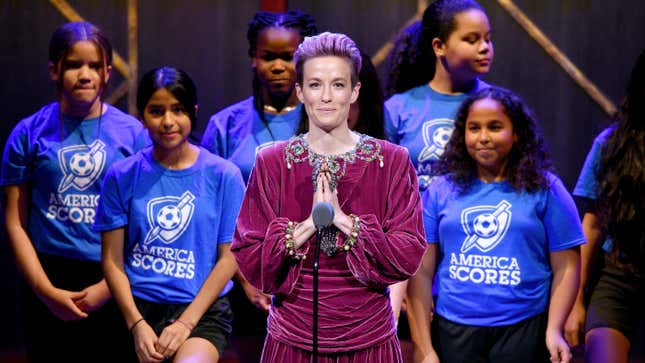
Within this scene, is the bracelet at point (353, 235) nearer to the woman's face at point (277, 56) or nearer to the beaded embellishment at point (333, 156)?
the beaded embellishment at point (333, 156)

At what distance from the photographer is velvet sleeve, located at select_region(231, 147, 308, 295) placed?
7.69 ft

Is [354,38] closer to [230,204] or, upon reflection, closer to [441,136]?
[441,136]

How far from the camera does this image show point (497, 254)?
336cm

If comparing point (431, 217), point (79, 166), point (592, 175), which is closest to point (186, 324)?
point (79, 166)

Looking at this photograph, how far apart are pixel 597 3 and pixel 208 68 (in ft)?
6.97

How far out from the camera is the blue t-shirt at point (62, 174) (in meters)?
3.71

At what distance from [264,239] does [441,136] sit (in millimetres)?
1530

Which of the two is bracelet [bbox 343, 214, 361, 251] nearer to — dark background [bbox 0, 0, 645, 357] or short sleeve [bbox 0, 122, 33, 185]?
short sleeve [bbox 0, 122, 33, 185]

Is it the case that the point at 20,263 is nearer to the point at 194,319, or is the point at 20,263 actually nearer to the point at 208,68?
the point at 194,319

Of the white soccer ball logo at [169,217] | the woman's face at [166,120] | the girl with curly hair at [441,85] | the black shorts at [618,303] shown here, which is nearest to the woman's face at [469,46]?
the girl with curly hair at [441,85]

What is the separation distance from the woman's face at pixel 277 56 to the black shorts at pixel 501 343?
47.0 inches

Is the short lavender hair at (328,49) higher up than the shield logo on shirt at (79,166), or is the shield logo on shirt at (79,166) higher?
the short lavender hair at (328,49)

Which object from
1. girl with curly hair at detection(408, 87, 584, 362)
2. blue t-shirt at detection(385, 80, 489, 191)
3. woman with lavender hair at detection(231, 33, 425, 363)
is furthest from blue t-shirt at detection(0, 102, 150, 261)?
woman with lavender hair at detection(231, 33, 425, 363)

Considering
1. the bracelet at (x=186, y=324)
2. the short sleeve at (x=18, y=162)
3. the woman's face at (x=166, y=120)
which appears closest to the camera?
the bracelet at (x=186, y=324)
